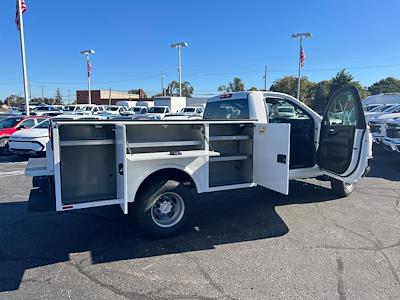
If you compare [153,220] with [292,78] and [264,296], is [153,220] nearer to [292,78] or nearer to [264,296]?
[264,296]

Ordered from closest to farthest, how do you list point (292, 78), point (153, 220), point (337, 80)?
1. point (153, 220)
2. point (337, 80)
3. point (292, 78)

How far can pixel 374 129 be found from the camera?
12.4 m

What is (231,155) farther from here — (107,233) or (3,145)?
(3,145)

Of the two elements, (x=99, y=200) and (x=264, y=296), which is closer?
(x=264, y=296)

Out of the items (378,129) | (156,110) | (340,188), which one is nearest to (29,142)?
(340,188)

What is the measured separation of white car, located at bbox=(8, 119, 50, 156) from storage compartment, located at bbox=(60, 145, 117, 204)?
8.21 m

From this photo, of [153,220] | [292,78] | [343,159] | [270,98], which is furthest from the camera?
[292,78]

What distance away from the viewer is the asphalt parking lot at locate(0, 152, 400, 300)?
331cm

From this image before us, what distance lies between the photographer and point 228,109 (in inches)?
246

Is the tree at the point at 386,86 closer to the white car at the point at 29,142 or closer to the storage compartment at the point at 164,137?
the white car at the point at 29,142

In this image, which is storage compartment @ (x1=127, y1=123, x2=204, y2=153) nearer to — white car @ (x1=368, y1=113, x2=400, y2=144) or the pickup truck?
the pickup truck

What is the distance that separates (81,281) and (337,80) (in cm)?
Answer: 6223

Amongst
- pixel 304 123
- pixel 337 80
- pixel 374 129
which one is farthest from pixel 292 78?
pixel 304 123

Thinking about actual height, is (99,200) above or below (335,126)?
below
